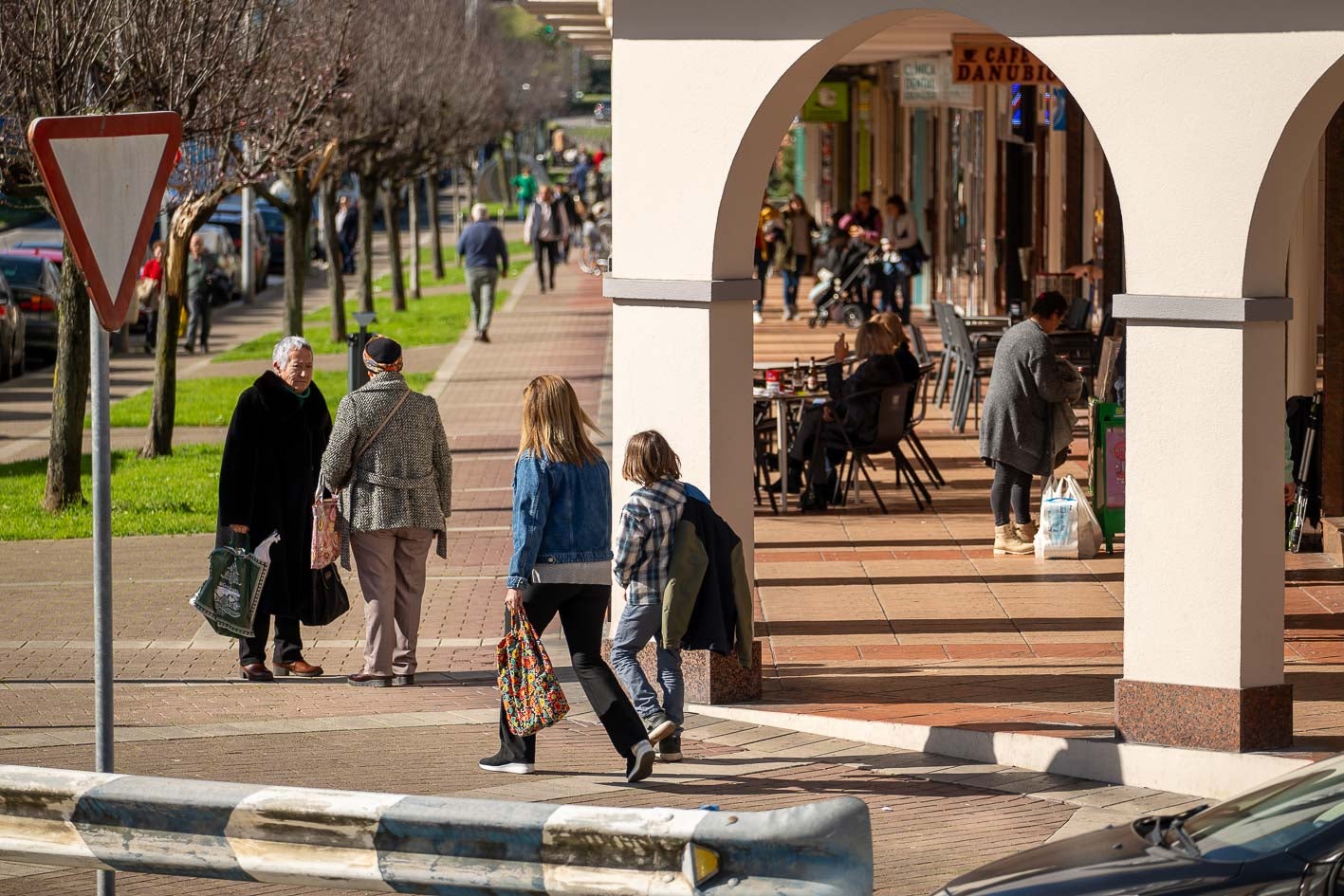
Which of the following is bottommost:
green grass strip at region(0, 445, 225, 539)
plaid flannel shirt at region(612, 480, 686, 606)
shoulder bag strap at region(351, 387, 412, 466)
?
green grass strip at region(0, 445, 225, 539)

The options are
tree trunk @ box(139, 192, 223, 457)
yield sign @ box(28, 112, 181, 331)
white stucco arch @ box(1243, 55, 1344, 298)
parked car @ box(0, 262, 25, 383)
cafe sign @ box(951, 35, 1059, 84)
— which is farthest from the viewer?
parked car @ box(0, 262, 25, 383)

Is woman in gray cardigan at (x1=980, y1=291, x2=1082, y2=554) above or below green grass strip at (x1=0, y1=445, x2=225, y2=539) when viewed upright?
above

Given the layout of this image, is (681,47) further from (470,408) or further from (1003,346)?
(470,408)

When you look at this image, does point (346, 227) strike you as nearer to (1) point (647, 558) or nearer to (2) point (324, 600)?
(2) point (324, 600)

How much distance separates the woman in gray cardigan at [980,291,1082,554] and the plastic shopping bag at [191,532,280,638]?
184 inches

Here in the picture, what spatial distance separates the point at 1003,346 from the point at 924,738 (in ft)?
14.0

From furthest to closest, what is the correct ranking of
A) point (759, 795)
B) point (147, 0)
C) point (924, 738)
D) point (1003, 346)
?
point (147, 0)
point (1003, 346)
point (924, 738)
point (759, 795)

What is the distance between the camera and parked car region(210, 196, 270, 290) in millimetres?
40062

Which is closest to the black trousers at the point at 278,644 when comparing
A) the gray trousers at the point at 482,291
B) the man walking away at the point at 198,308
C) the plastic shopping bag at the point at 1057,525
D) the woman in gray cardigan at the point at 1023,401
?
the woman in gray cardigan at the point at 1023,401

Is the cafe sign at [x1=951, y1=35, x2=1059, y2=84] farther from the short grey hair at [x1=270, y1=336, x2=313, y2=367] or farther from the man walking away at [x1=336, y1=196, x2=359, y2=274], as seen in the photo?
Result: the man walking away at [x1=336, y1=196, x2=359, y2=274]

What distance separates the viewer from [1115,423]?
12.5 m

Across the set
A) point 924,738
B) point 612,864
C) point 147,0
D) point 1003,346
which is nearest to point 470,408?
point 147,0

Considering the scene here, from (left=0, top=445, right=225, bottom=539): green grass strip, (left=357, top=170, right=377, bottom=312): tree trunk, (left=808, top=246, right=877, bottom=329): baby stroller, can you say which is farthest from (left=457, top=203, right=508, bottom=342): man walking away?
(left=0, top=445, right=225, bottom=539): green grass strip

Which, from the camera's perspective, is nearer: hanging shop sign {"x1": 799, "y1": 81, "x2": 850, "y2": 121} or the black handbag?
the black handbag
